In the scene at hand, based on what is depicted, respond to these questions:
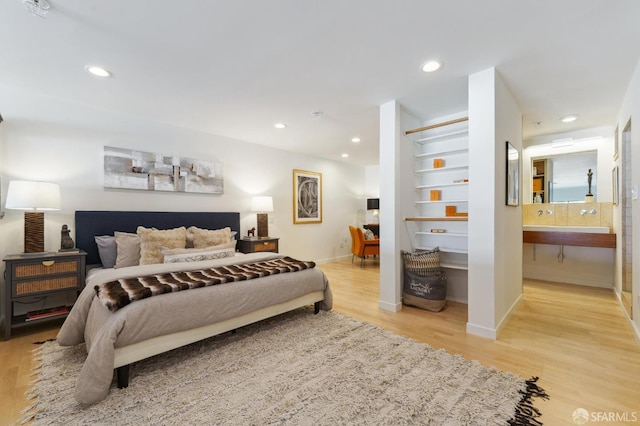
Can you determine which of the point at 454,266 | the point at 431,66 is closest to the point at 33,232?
the point at 431,66

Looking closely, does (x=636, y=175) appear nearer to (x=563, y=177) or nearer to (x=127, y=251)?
(x=563, y=177)

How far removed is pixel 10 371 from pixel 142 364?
89cm

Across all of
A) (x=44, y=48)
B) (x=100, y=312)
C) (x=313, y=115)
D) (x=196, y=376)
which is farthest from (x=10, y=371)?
(x=313, y=115)

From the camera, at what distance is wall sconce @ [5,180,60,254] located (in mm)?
2719

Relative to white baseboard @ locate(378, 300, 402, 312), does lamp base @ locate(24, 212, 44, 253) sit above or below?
above

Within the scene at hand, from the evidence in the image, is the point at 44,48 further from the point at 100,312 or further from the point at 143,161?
the point at 100,312

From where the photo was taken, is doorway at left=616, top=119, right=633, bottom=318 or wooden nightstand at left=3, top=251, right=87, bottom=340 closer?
wooden nightstand at left=3, top=251, right=87, bottom=340

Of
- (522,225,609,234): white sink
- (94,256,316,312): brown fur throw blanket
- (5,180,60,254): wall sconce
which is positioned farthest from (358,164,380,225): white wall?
(5,180,60,254): wall sconce

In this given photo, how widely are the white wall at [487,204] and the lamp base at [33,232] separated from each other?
4294mm

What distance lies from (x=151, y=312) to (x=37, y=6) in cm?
203

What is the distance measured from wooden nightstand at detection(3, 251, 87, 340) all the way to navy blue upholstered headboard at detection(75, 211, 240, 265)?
51 cm

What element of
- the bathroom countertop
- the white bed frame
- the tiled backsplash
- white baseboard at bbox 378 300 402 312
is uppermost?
the tiled backsplash

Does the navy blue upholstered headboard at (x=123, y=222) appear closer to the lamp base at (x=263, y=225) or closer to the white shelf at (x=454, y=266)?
the lamp base at (x=263, y=225)

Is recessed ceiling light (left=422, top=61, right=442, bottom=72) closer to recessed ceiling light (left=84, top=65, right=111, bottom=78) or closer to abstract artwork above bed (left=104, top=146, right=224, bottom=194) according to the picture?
recessed ceiling light (left=84, top=65, right=111, bottom=78)
